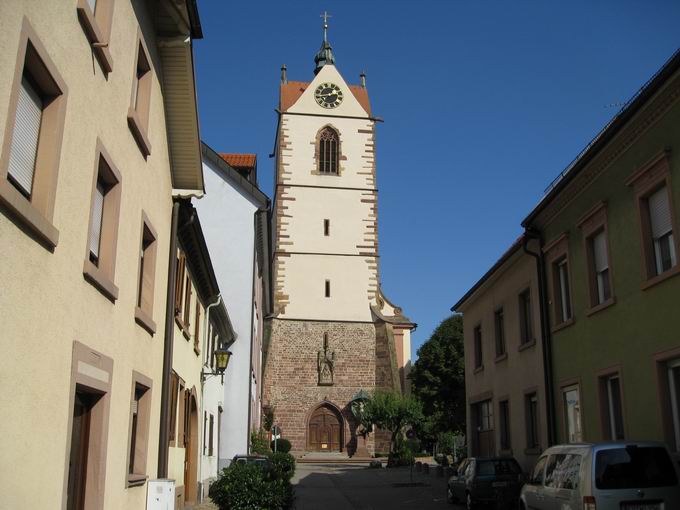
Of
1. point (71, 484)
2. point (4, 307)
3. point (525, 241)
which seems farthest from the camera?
point (525, 241)

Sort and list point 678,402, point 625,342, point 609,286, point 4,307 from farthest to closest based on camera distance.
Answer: point 609,286 < point 625,342 < point 678,402 < point 4,307

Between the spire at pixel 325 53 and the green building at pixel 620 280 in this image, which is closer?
the green building at pixel 620 280

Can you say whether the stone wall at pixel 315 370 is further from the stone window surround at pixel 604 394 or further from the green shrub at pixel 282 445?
the stone window surround at pixel 604 394

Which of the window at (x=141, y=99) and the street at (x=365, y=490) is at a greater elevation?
the window at (x=141, y=99)

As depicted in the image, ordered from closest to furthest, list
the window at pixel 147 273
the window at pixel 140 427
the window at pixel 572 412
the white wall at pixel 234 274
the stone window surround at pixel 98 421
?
1. the stone window surround at pixel 98 421
2. the window at pixel 140 427
3. the window at pixel 147 273
4. the window at pixel 572 412
5. the white wall at pixel 234 274

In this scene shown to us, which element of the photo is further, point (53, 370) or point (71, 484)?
point (71, 484)

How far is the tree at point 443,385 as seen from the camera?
5503 centimetres

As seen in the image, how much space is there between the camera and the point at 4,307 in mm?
A: 5738

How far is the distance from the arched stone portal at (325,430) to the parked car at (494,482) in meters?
29.5

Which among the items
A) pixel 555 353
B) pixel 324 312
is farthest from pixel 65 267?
pixel 324 312

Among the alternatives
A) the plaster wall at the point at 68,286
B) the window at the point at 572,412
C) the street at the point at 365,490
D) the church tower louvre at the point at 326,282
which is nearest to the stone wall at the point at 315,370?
the church tower louvre at the point at 326,282

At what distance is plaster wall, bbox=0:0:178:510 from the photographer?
19.4 ft

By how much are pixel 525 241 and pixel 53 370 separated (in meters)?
12.9

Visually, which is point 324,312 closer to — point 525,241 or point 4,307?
point 525,241
